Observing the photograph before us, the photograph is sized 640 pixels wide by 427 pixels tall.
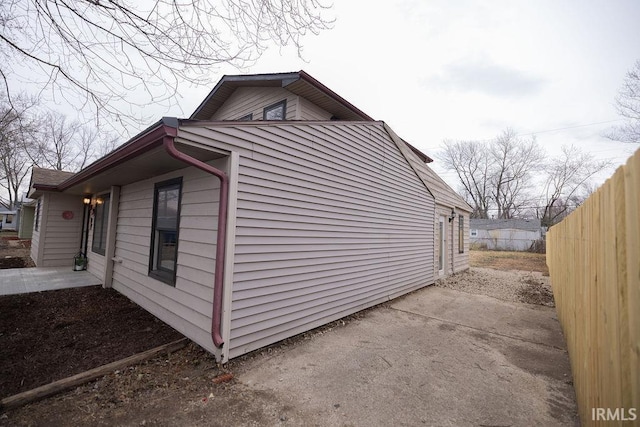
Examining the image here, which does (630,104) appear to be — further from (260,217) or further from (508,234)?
(260,217)

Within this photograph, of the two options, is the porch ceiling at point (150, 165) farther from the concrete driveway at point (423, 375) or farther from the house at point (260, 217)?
the concrete driveway at point (423, 375)

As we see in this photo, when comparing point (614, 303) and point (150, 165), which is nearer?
point (614, 303)

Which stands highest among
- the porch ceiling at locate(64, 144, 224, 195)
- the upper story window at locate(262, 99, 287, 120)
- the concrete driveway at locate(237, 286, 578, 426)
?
the upper story window at locate(262, 99, 287, 120)

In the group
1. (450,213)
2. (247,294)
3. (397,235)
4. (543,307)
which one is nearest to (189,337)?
(247,294)

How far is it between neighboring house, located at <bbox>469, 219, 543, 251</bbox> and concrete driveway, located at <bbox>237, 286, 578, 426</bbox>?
2261 centimetres

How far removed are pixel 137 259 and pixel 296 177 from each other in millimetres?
3695

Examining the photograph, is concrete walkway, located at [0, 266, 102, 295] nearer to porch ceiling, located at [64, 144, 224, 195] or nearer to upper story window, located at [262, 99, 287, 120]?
porch ceiling, located at [64, 144, 224, 195]

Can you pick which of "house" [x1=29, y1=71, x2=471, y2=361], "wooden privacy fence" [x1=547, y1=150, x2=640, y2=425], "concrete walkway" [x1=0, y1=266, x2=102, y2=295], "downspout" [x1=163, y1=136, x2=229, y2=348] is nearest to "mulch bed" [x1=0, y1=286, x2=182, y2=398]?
"house" [x1=29, y1=71, x2=471, y2=361]

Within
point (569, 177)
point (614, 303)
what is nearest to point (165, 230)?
point (614, 303)

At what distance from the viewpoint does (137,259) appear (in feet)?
17.2

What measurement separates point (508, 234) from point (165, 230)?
1098 inches

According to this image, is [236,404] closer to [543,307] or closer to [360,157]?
[360,157]

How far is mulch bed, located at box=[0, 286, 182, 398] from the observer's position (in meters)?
2.94

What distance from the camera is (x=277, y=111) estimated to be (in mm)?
6727
